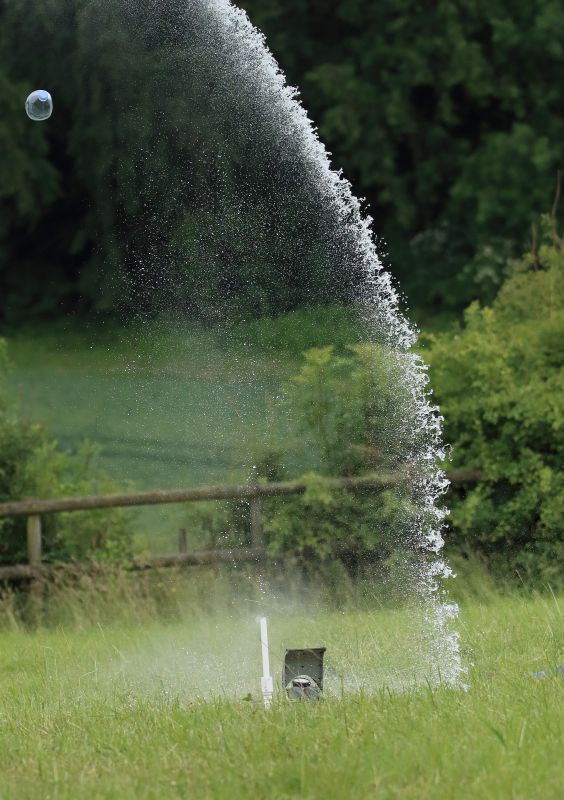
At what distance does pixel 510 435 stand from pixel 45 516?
3.69 metres

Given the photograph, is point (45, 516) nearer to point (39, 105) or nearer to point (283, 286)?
point (283, 286)

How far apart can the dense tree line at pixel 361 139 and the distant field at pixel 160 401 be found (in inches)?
50.1

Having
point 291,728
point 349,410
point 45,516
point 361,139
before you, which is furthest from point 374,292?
point 361,139

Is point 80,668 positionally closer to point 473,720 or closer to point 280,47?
point 473,720

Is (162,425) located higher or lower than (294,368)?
higher

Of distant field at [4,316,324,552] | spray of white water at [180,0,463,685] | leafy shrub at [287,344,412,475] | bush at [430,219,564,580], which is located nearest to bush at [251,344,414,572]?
leafy shrub at [287,344,412,475]

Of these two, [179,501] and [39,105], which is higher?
[39,105]

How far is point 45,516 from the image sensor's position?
10531 millimetres

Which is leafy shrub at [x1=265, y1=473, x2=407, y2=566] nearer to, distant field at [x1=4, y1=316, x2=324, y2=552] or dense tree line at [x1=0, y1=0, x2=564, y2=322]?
distant field at [x1=4, y1=316, x2=324, y2=552]

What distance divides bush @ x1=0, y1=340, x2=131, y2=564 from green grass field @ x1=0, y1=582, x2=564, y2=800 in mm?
3013

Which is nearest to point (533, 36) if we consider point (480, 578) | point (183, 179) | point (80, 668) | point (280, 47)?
point (280, 47)

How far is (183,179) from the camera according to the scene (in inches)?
772

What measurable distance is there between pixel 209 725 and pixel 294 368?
19.8ft

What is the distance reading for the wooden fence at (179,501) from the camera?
372 inches
